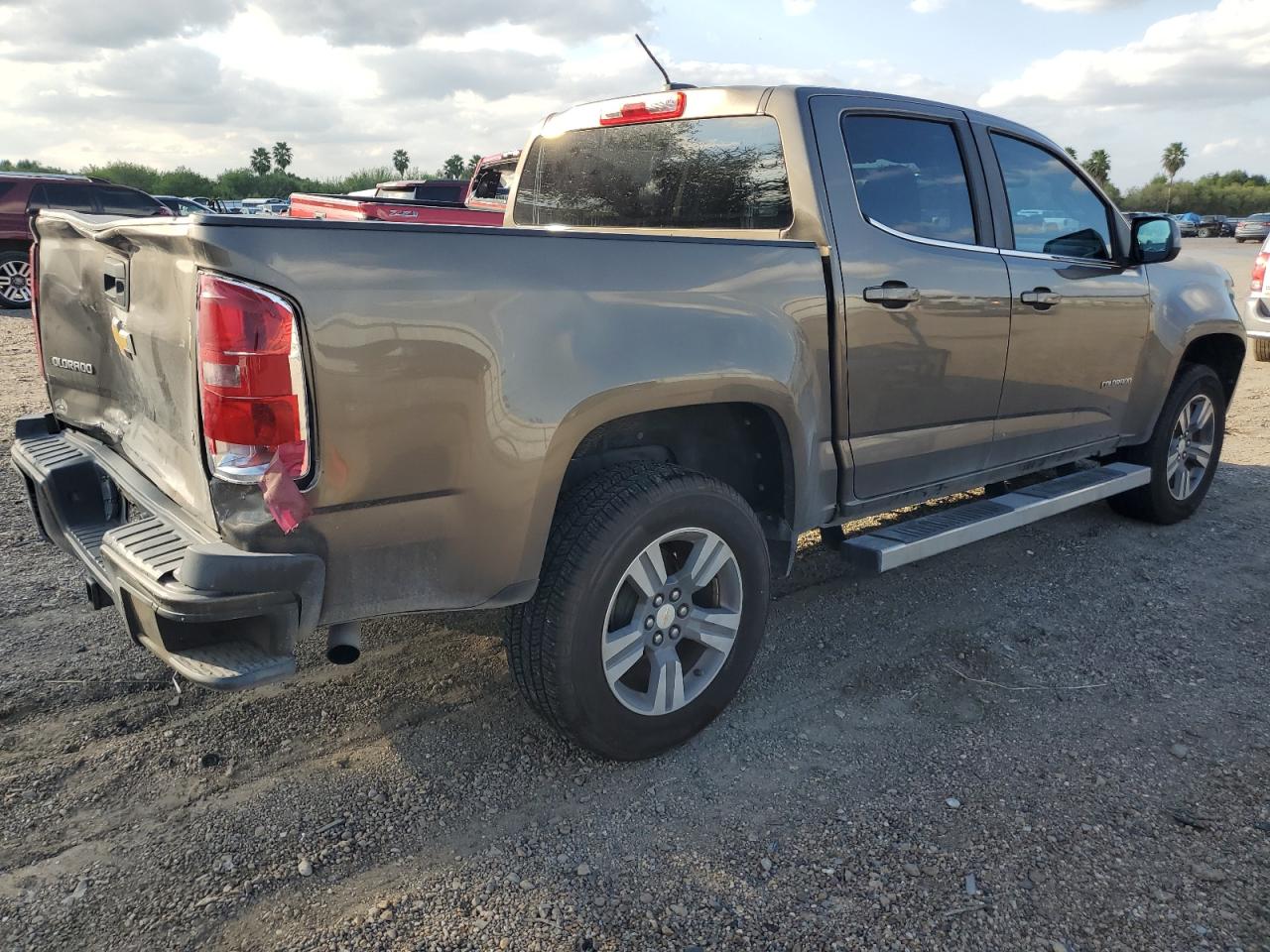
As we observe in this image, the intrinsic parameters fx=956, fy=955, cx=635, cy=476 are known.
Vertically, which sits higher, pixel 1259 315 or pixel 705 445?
pixel 705 445

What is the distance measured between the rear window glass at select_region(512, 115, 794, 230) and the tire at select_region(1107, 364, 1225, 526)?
2823 mm

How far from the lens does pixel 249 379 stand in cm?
209

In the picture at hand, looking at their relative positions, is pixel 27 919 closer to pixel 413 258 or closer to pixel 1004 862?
pixel 413 258

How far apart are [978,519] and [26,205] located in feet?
44.6

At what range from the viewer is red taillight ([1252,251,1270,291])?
31.0 ft

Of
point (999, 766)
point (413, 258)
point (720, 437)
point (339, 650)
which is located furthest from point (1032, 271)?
point (339, 650)

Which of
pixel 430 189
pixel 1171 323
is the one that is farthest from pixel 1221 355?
pixel 430 189

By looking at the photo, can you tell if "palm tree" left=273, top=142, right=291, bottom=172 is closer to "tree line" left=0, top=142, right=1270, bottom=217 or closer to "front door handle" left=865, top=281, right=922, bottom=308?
"tree line" left=0, top=142, right=1270, bottom=217

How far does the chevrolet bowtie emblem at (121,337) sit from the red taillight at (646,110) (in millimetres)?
2076

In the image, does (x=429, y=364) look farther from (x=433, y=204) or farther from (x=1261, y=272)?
(x=1261, y=272)

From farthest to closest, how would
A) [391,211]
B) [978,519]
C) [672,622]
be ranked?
[391,211], [978,519], [672,622]

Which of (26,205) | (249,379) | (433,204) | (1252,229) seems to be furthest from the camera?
(1252,229)

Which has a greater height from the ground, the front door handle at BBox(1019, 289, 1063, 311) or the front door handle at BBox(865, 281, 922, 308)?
the front door handle at BBox(865, 281, 922, 308)

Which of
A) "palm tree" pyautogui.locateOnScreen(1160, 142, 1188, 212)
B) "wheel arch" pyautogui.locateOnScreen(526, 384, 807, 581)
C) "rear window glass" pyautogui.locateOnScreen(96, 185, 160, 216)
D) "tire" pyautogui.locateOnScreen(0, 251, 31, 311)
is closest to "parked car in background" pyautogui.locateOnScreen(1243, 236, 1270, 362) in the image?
"wheel arch" pyautogui.locateOnScreen(526, 384, 807, 581)
